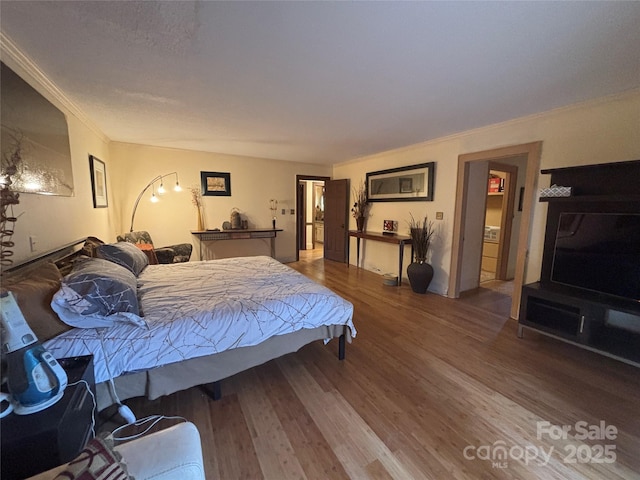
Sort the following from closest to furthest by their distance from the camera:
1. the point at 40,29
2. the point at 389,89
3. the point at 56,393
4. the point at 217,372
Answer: the point at 56,393
the point at 40,29
the point at 217,372
the point at 389,89

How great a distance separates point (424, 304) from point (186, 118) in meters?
3.67

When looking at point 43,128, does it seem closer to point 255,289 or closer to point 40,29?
point 40,29

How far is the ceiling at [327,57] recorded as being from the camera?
1.30 meters

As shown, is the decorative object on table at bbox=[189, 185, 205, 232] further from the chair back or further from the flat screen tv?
the flat screen tv

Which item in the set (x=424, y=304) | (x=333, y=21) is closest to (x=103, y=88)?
(x=333, y=21)

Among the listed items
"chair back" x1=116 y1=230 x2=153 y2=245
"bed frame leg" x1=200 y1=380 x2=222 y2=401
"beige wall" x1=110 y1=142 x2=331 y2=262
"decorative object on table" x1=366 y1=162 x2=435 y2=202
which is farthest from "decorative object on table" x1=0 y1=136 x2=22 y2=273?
"decorative object on table" x1=366 y1=162 x2=435 y2=202

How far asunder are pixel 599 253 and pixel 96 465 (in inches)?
134

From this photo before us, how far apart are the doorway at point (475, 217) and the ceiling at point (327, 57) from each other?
0.49 metres

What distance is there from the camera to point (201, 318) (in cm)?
166

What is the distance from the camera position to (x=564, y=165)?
2.59 m

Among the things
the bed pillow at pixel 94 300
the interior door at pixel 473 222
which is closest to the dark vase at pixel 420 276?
the interior door at pixel 473 222

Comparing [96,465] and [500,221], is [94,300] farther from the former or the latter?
[500,221]

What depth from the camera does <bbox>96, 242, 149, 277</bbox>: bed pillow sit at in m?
2.20

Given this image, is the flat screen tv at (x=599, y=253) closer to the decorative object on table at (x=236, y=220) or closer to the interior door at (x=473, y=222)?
the interior door at (x=473, y=222)
